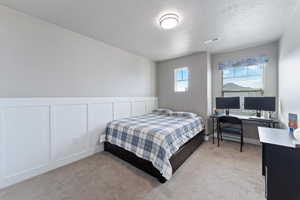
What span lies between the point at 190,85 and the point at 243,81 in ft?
4.68

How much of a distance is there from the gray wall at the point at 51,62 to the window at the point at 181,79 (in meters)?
1.93

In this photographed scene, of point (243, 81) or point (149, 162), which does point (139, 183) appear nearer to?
point (149, 162)

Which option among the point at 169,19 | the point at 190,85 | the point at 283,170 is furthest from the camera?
the point at 190,85

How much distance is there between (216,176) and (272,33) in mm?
3082

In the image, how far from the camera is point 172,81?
13.9 feet

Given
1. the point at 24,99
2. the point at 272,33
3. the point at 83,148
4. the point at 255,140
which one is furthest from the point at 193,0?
the point at 255,140

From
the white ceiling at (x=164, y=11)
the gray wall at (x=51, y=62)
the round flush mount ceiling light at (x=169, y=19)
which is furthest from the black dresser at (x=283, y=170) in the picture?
the gray wall at (x=51, y=62)

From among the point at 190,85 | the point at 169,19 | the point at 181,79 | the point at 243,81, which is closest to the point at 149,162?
the point at 169,19

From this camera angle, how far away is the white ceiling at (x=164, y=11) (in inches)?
66.2

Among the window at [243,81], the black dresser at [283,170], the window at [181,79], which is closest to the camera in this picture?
the black dresser at [283,170]

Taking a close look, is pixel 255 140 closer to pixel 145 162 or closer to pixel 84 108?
pixel 145 162

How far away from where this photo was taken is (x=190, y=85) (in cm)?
378

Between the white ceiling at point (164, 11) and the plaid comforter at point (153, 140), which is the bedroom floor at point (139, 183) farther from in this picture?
the white ceiling at point (164, 11)

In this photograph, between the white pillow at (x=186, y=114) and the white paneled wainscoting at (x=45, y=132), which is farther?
the white pillow at (x=186, y=114)
